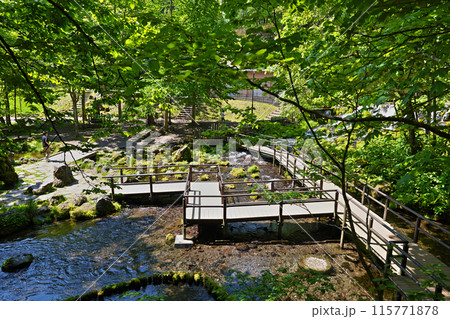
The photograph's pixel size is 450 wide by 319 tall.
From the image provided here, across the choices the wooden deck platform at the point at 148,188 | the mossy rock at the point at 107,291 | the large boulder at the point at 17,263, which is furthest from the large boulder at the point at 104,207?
the mossy rock at the point at 107,291

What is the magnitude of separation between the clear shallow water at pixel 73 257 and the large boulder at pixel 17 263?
0.52ft

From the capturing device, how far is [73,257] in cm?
823

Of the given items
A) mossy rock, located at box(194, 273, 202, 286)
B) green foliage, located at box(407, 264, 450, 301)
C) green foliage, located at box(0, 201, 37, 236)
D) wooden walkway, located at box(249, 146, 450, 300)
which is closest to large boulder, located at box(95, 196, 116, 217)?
green foliage, located at box(0, 201, 37, 236)

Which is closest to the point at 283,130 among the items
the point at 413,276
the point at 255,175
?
the point at 413,276

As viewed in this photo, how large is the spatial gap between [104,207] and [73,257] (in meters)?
3.27

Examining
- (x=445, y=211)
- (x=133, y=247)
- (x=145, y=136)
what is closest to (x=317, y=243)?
(x=445, y=211)

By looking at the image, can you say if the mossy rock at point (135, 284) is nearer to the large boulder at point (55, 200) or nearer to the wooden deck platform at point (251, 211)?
the wooden deck platform at point (251, 211)

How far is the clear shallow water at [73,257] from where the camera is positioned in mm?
6875

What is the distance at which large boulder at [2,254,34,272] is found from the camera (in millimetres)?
7486

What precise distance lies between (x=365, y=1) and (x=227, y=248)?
8.27 meters

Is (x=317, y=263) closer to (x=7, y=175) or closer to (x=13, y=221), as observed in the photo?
(x=13, y=221)

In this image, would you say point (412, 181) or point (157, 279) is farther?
point (157, 279)

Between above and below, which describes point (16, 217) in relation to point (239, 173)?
below
